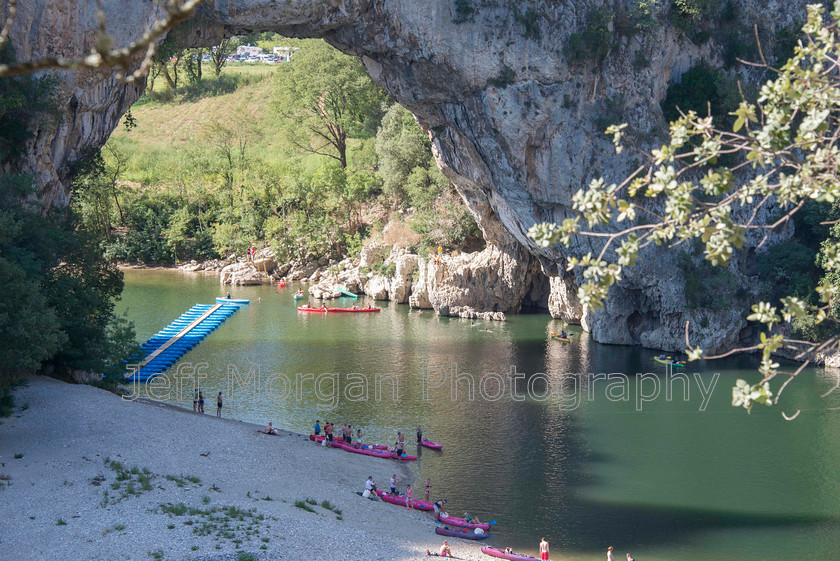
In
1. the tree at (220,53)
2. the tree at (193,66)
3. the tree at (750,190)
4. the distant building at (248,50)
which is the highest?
the distant building at (248,50)

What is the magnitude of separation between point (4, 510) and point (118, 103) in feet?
73.3

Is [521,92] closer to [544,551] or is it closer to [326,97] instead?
[544,551]

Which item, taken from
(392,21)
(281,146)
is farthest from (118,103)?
(281,146)

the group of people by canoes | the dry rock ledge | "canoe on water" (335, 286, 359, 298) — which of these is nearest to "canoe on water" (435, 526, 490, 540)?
the dry rock ledge

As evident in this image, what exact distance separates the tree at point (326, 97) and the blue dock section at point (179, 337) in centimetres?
2109

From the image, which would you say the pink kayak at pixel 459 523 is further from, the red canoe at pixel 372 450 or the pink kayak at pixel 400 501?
the red canoe at pixel 372 450

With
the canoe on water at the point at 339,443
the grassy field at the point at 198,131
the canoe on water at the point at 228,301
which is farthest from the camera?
the grassy field at the point at 198,131

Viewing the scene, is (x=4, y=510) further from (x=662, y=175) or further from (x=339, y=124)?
(x=339, y=124)

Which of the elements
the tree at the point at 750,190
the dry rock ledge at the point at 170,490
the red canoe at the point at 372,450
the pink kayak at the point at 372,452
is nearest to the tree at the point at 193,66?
the dry rock ledge at the point at 170,490

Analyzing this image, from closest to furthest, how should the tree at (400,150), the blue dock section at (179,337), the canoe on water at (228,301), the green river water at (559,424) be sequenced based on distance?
the green river water at (559,424) → the blue dock section at (179,337) → the canoe on water at (228,301) → the tree at (400,150)

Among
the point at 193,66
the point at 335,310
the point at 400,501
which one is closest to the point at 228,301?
the point at 335,310

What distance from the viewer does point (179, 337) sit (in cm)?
4775

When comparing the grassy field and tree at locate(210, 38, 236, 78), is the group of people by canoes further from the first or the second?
tree at locate(210, 38, 236, 78)

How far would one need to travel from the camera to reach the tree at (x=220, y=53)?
97.6 meters
